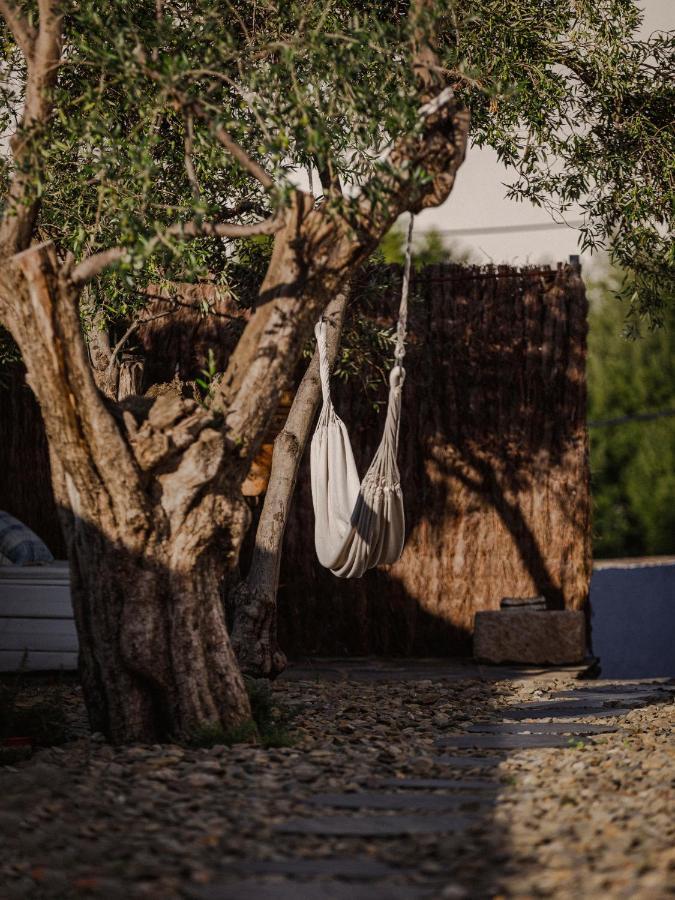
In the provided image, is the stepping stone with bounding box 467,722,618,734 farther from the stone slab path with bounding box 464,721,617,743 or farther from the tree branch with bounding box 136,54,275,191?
the tree branch with bounding box 136,54,275,191

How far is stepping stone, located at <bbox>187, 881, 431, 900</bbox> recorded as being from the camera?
2.08m

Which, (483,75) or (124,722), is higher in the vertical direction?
(483,75)

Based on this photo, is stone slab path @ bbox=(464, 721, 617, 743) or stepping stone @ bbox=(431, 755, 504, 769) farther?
stone slab path @ bbox=(464, 721, 617, 743)

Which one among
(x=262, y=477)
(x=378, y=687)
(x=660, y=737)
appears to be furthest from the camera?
(x=262, y=477)

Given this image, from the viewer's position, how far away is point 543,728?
154 inches

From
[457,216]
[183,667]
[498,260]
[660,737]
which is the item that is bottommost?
[660,737]

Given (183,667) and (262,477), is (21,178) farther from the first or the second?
(262,477)

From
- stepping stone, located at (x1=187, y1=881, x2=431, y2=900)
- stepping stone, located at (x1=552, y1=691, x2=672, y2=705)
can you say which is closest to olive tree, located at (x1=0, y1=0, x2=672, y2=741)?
stepping stone, located at (x1=187, y1=881, x2=431, y2=900)

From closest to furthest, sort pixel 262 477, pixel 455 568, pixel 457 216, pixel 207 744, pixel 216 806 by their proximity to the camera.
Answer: pixel 216 806 → pixel 207 744 → pixel 262 477 → pixel 455 568 → pixel 457 216

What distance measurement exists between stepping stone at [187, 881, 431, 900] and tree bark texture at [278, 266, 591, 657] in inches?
153

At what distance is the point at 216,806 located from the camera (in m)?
2.75

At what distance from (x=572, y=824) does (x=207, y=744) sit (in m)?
1.28

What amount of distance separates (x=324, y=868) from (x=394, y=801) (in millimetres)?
610

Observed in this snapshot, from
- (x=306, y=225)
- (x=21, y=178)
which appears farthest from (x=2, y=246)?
(x=306, y=225)
